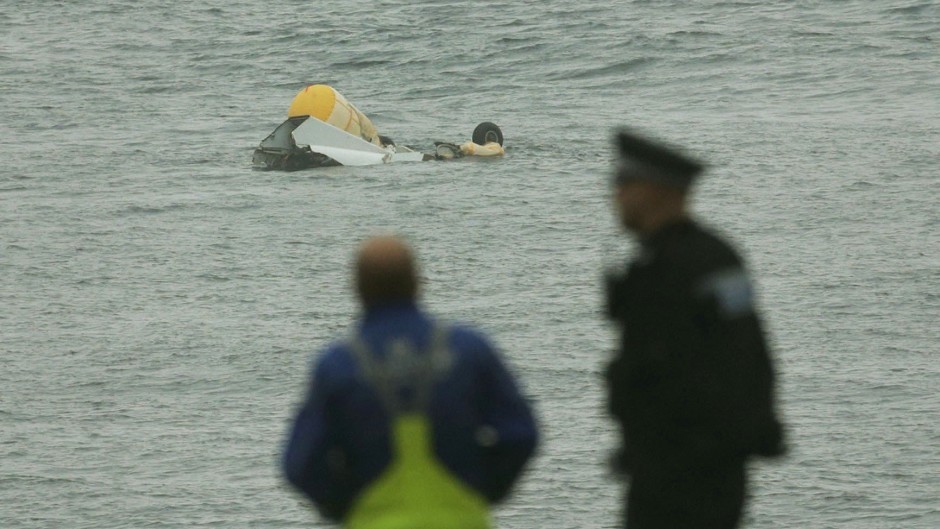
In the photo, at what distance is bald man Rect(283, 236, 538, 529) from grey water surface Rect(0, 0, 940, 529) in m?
0.79

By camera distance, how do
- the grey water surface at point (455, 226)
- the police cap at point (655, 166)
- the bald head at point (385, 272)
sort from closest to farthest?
the bald head at point (385, 272), the police cap at point (655, 166), the grey water surface at point (455, 226)

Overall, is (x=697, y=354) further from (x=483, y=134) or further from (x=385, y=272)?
(x=483, y=134)

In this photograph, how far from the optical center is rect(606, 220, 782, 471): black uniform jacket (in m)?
5.21

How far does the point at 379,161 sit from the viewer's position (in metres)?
45.8

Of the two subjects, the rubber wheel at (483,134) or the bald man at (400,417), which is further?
the rubber wheel at (483,134)

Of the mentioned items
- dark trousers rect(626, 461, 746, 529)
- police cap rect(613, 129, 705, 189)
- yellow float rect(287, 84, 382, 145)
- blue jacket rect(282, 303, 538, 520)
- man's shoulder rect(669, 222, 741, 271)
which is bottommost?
yellow float rect(287, 84, 382, 145)

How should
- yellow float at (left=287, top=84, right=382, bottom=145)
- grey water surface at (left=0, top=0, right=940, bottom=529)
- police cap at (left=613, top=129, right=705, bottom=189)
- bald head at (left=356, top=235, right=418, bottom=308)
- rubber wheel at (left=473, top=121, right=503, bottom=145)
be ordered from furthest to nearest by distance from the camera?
rubber wheel at (left=473, top=121, right=503, bottom=145) < yellow float at (left=287, top=84, right=382, bottom=145) < grey water surface at (left=0, top=0, right=940, bottom=529) < police cap at (left=613, top=129, right=705, bottom=189) < bald head at (left=356, top=235, right=418, bottom=308)

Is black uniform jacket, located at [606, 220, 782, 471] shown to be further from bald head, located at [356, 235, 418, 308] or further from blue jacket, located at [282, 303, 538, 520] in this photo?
bald head, located at [356, 235, 418, 308]

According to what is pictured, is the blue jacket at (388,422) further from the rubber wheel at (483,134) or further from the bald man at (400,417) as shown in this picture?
the rubber wheel at (483,134)

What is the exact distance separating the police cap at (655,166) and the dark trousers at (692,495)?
2.82ft

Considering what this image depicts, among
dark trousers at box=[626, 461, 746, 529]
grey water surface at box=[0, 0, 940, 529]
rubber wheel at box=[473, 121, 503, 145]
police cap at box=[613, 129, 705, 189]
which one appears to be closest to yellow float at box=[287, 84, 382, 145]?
grey water surface at box=[0, 0, 940, 529]

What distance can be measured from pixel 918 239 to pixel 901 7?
4029cm

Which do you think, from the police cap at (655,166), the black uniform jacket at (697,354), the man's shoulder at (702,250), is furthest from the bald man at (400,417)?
Answer: the police cap at (655,166)

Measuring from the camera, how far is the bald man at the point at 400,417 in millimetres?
4910
